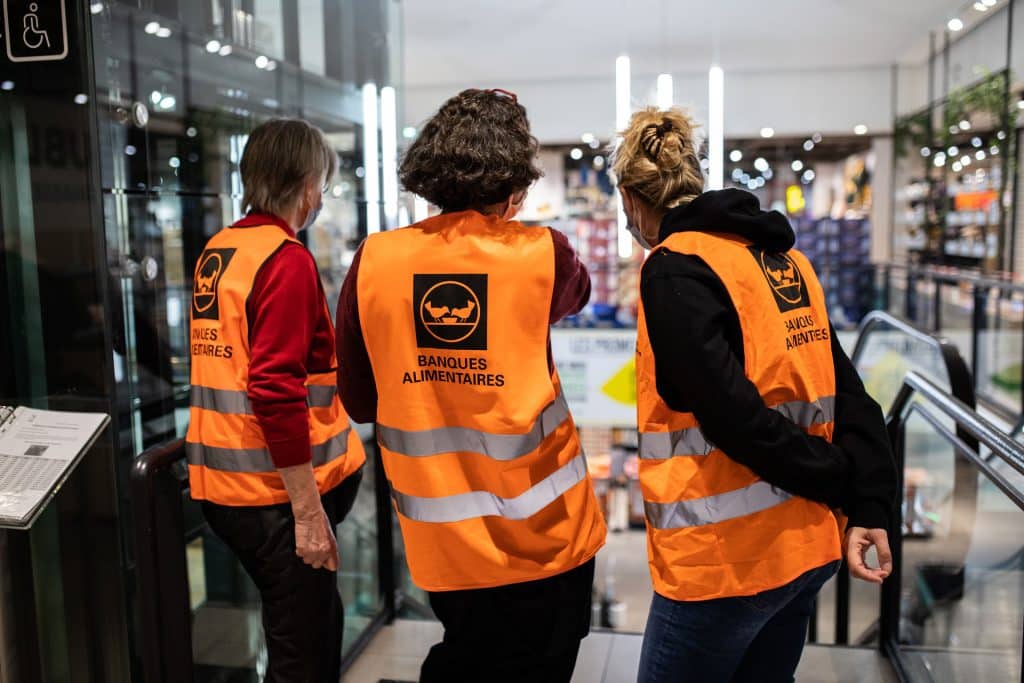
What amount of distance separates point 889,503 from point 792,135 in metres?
10.7

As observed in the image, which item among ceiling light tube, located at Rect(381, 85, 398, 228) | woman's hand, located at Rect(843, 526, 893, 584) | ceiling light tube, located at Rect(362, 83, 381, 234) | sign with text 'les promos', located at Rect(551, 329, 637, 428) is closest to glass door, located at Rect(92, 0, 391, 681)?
ceiling light tube, located at Rect(362, 83, 381, 234)

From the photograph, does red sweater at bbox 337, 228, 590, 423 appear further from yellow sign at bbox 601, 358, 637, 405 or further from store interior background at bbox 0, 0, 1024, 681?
yellow sign at bbox 601, 358, 637, 405

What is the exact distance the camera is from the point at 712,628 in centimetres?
150

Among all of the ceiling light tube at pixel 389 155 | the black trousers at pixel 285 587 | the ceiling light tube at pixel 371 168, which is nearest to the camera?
the black trousers at pixel 285 587

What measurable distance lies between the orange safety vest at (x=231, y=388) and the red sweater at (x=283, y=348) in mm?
31

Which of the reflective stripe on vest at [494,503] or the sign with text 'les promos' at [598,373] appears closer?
the reflective stripe on vest at [494,503]

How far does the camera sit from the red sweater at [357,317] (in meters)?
1.50

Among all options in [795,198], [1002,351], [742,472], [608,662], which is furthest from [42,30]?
[795,198]

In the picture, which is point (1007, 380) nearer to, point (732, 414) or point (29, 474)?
point (732, 414)

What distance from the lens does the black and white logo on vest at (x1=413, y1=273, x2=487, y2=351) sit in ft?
4.82

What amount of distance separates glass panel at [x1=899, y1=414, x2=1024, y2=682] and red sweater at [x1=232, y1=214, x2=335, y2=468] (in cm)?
174

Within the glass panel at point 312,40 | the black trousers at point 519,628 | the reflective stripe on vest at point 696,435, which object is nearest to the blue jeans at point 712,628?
the black trousers at point 519,628

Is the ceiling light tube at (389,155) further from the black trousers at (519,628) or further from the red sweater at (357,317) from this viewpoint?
the black trousers at (519,628)

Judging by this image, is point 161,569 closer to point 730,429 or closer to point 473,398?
point 473,398
